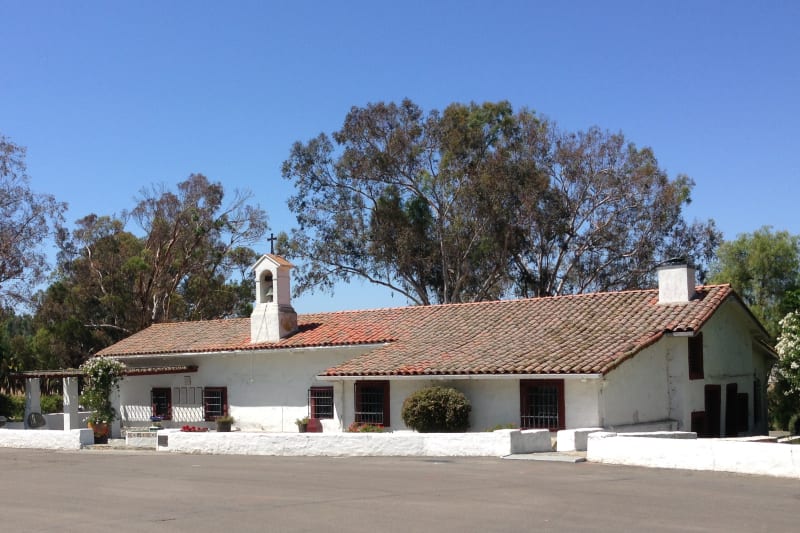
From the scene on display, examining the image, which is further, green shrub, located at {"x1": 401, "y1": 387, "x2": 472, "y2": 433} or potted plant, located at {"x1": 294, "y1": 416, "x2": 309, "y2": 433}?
potted plant, located at {"x1": 294, "y1": 416, "x2": 309, "y2": 433}

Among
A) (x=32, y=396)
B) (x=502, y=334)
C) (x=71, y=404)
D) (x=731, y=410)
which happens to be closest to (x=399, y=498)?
(x=502, y=334)

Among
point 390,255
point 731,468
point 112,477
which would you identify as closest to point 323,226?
point 390,255

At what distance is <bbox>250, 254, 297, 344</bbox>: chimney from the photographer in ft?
97.3

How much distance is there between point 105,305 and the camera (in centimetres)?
5041

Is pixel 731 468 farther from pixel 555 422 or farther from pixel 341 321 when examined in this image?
pixel 341 321

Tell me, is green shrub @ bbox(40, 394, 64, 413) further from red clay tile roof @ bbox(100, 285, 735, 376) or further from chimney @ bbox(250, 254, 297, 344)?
chimney @ bbox(250, 254, 297, 344)

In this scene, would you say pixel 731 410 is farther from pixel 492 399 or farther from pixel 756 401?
pixel 492 399

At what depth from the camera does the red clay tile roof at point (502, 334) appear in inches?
870

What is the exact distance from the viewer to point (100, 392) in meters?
27.7

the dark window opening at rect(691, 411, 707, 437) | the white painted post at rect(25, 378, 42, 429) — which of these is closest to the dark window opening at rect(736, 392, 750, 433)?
the dark window opening at rect(691, 411, 707, 437)

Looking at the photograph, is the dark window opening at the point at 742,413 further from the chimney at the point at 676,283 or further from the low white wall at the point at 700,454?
the low white wall at the point at 700,454

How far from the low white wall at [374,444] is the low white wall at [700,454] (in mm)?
1732

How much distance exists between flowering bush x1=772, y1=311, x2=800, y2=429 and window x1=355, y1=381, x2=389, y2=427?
1154cm

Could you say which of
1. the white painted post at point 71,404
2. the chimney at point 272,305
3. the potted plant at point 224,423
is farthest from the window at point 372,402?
the white painted post at point 71,404
